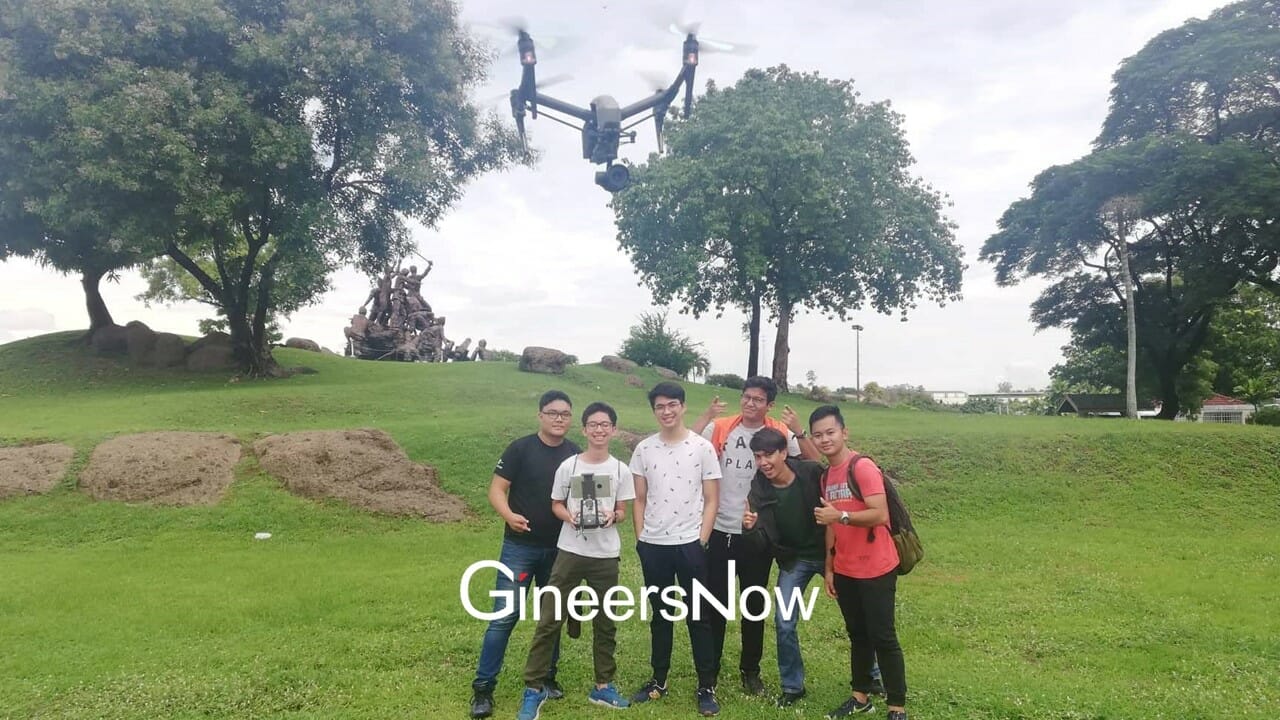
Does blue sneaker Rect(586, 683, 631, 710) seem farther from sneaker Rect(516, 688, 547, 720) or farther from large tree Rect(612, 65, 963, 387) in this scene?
large tree Rect(612, 65, 963, 387)

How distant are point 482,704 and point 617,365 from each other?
2271 cm

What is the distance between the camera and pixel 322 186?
21500 mm

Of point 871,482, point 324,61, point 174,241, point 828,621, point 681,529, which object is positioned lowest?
point 828,621

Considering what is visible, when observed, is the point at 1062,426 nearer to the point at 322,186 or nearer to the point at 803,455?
the point at 803,455

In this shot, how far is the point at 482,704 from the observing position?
4746 millimetres

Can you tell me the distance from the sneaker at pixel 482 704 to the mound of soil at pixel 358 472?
21.5 ft

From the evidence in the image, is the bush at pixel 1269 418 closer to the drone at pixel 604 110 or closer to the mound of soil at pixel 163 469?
the drone at pixel 604 110

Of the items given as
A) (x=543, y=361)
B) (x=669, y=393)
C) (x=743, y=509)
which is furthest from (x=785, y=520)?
(x=543, y=361)

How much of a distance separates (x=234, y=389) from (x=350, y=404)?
4164mm

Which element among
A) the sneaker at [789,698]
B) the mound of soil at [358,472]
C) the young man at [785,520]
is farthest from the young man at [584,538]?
the mound of soil at [358,472]

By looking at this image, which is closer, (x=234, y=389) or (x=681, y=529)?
(x=681, y=529)

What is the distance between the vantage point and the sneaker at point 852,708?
4664 mm

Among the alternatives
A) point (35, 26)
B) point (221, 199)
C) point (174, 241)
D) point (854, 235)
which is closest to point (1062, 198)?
point (854, 235)

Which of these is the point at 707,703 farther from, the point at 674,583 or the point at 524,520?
the point at 524,520
